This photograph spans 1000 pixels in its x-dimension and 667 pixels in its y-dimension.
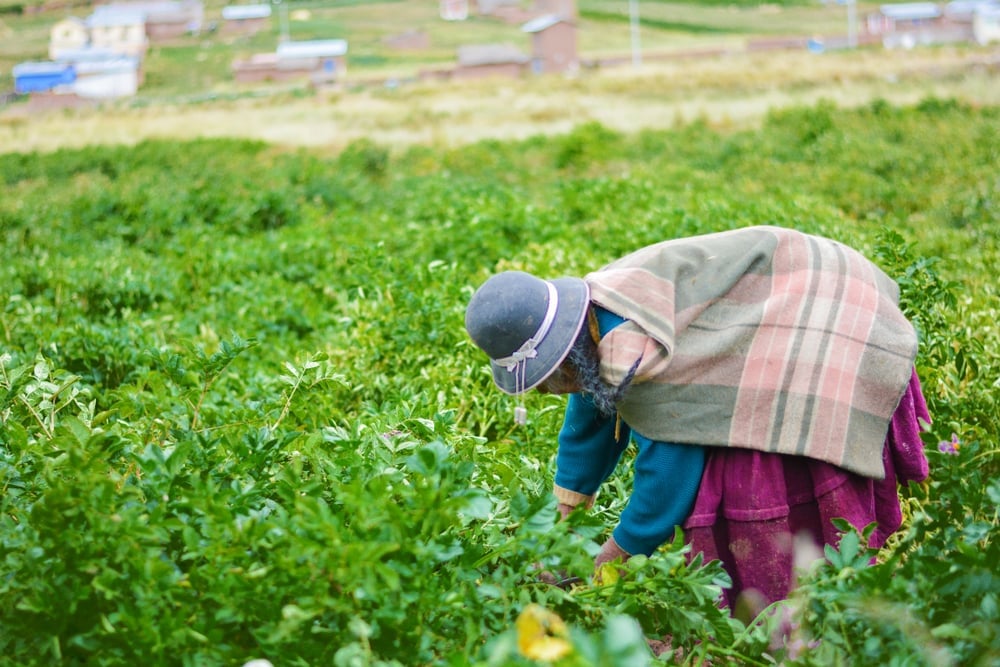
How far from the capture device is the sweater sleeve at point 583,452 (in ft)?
8.79

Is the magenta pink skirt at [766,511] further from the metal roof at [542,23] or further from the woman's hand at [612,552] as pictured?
the metal roof at [542,23]

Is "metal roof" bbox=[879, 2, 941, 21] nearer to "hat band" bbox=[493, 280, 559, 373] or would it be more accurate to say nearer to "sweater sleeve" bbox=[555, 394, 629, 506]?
"sweater sleeve" bbox=[555, 394, 629, 506]

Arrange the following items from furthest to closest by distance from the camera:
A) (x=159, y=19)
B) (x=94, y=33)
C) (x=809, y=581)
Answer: (x=159, y=19) → (x=94, y=33) → (x=809, y=581)

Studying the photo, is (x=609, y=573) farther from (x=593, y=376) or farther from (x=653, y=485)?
(x=593, y=376)

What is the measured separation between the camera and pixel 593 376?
245 cm

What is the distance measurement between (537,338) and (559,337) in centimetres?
5

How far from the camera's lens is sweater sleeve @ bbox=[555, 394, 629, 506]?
2.68 metres

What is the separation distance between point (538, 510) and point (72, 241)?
725 cm

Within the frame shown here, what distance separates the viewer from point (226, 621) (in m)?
1.82

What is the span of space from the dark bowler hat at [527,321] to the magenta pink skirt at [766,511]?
519 mm

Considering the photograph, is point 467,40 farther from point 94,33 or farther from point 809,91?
point 809,91

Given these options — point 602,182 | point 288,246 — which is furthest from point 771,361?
point 602,182

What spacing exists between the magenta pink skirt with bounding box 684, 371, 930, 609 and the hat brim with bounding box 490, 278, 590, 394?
0.51 metres

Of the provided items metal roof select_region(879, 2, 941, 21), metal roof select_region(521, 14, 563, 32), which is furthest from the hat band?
metal roof select_region(879, 2, 941, 21)
